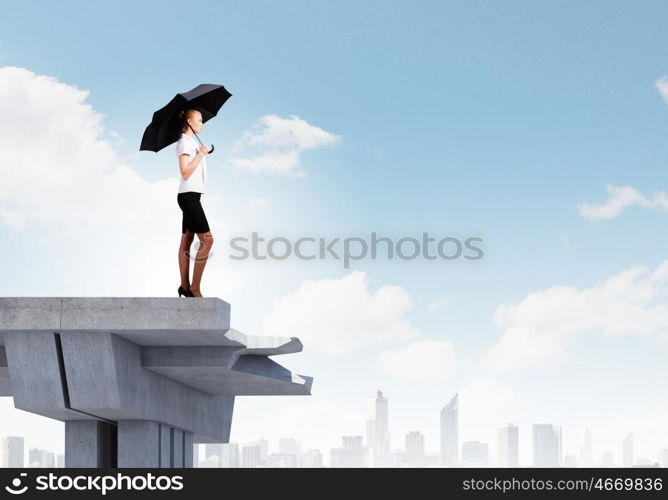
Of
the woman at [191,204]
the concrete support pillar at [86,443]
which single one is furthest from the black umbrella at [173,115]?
the concrete support pillar at [86,443]

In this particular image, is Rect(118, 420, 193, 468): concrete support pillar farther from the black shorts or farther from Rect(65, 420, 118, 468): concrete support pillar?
the black shorts

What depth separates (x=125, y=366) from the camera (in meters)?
15.7

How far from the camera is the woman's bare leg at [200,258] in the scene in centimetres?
1523

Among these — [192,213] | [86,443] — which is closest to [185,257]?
[192,213]

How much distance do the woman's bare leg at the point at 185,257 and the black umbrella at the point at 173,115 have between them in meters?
1.33

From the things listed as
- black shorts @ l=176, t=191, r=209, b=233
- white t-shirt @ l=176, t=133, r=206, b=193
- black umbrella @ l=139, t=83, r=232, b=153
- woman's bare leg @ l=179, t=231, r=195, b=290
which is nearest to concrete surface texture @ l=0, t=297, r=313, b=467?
woman's bare leg @ l=179, t=231, r=195, b=290

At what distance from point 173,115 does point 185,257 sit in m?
2.17

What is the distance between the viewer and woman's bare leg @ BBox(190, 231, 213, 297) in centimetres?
1523

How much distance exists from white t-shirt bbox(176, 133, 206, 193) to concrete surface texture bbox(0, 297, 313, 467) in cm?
184

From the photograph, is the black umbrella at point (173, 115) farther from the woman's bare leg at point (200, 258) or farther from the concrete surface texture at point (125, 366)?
the concrete surface texture at point (125, 366)
